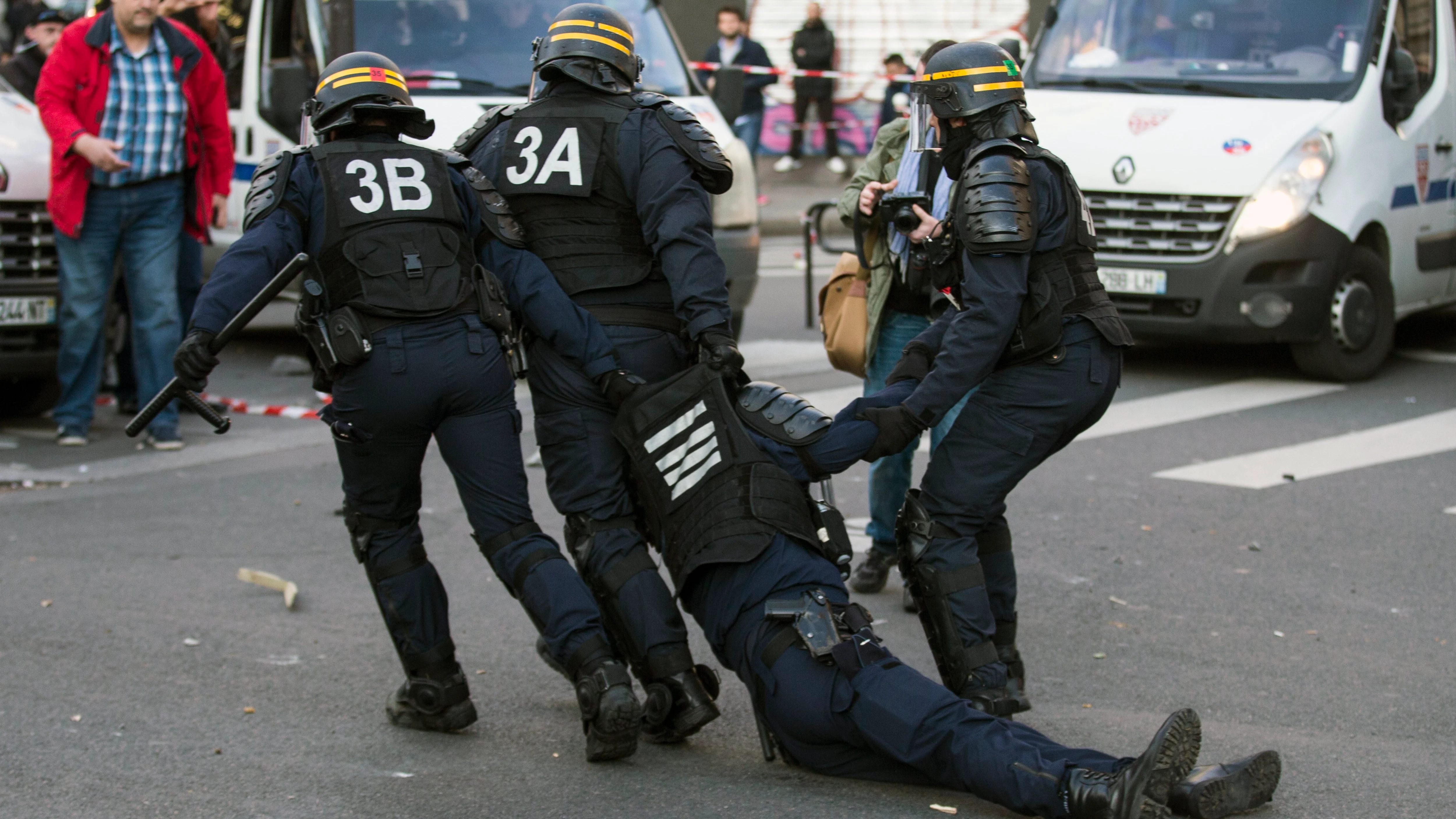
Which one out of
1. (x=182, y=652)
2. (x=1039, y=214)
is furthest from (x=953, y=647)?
(x=182, y=652)

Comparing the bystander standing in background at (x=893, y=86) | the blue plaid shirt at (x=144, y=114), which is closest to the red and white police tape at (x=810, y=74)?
the bystander standing in background at (x=893, y=86)

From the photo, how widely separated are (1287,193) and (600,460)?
566cm

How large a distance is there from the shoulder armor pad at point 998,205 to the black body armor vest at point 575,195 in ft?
2.84

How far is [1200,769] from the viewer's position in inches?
143

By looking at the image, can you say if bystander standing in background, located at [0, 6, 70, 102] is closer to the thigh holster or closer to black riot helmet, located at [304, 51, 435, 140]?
A: black riot helmet, located at [304, 51, 435, 140]

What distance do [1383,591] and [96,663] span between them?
420 centimetres

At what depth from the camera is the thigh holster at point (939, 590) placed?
4.21m

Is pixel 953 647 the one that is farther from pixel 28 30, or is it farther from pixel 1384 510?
pixel 28 30

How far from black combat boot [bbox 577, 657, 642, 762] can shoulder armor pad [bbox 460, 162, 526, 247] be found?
3.71ft

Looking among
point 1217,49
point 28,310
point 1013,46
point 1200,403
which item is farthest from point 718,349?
point 1217,49

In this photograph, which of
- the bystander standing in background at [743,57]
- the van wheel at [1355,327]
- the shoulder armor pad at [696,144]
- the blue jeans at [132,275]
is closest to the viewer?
the shoulder armor pad at [696,144]

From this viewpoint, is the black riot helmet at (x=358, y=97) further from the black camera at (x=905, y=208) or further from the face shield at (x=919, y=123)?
the black camera at (x=905, y=208)

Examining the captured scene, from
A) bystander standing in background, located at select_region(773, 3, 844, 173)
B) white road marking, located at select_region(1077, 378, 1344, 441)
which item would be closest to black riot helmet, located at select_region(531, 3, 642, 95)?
white road marking, located at select_region(1077, 378, 1344, 441)

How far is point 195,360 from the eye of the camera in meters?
4.03
